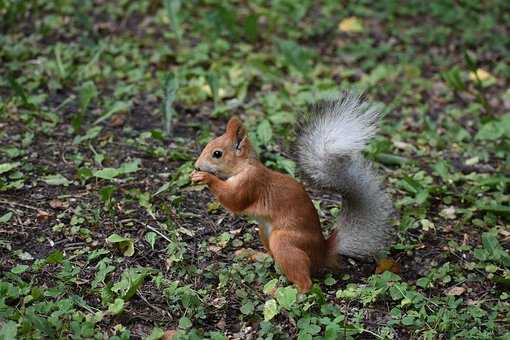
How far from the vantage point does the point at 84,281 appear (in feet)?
10.7

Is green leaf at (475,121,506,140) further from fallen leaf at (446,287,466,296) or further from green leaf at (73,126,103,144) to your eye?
green leaf at (73,126,103,144)

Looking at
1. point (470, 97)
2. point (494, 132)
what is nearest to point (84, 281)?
point (494, 132)

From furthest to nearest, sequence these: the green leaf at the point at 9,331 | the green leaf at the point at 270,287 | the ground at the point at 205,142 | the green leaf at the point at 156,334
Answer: the green leaf at the point at 270,287 < the ground at the point at 205,142 < the green leaf at the point at 156,334 < the green leaf at the point at 9,331

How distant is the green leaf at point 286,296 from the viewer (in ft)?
10.1

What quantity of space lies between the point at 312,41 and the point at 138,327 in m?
4.13

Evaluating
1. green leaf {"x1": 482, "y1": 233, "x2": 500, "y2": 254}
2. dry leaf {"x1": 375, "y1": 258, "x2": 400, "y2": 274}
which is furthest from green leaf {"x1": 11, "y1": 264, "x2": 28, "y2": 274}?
green leaf {"x1": 482, "y1": 233, "x2": 500, "y2": 254}

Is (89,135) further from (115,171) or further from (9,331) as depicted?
(9,331)

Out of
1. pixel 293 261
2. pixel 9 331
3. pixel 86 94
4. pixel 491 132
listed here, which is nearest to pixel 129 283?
pixel 9 331

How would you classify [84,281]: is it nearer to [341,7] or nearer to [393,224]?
[393,224]

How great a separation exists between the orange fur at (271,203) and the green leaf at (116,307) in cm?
62

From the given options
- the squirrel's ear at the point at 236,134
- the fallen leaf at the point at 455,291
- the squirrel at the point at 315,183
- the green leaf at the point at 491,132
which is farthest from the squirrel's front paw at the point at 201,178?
the green leaf at the point at 491,132

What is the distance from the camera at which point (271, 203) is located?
10.9 feet

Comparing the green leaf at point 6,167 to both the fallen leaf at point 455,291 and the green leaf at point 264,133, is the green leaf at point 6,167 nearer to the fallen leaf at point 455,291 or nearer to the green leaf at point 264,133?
the green leaf at point 264,133

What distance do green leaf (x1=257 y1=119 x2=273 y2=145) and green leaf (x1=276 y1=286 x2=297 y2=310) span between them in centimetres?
158
